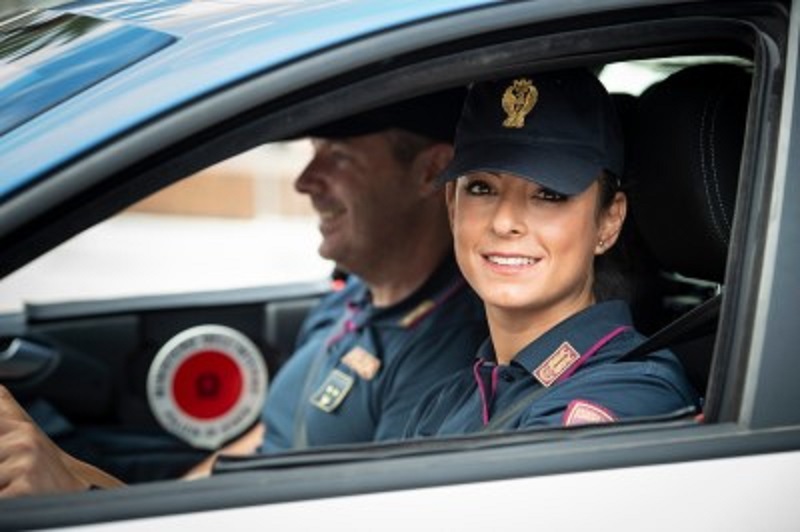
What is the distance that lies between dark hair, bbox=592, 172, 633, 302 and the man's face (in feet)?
2.65

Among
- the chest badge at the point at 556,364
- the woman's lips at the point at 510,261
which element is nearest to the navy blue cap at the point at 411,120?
the woman's lips at the point at 510,261

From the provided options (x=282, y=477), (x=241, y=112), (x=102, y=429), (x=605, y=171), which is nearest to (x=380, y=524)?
(x=282, y=477)

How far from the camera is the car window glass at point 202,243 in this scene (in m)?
9.18

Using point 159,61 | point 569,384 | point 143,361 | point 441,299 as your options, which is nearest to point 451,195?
point 569,384

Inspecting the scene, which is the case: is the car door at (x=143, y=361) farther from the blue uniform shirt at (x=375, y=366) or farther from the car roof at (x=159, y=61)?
the car roof at (x=159, y=61)

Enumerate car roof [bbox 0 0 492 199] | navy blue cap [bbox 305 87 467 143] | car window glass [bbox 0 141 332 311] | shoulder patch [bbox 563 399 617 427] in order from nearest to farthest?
car roof [bbox 0 0 492 199] → shoulder patch [bbox 563 399 617 427] → navy blue cap [bbox 305 87 467 143] → car window glass [bbox 0 141 332 311]

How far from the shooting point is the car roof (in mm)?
1464

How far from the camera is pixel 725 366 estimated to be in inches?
66.2

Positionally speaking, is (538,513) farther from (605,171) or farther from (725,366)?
(605,171)

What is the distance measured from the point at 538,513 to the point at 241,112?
1.85ft

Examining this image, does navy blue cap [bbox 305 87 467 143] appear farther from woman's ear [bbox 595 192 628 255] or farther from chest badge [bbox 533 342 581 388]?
chest badge [bbox 533 342 581 388]

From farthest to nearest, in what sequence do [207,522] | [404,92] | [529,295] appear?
[529,295], [404,92], [207,522]

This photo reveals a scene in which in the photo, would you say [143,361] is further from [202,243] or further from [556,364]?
[202,243]

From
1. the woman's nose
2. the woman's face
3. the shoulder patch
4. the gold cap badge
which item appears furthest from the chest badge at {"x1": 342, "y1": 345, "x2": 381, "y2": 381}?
the shoulder patch
